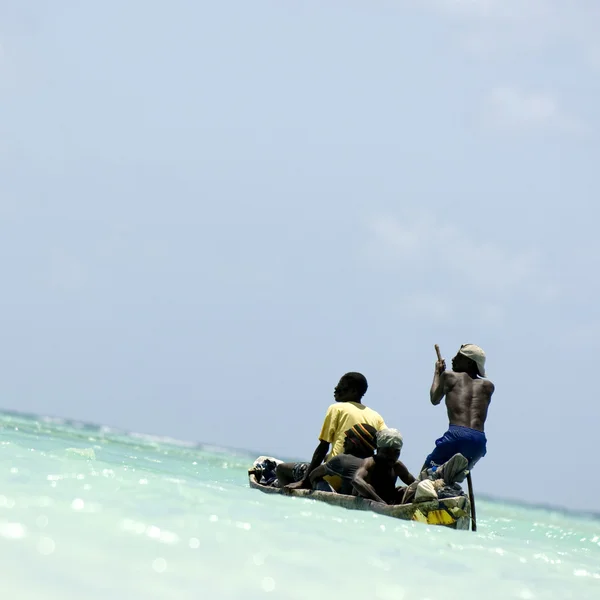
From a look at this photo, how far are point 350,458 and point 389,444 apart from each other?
0.54 m

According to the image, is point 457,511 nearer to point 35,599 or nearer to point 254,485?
point 254,485

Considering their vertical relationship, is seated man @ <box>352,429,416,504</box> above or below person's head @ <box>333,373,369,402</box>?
below

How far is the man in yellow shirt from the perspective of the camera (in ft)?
27.7

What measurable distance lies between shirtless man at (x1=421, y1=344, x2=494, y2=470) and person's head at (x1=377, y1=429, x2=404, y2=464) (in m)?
0.32

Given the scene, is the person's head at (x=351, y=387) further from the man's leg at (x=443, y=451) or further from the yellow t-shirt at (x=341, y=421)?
the man's leg at (x=443, y=451)

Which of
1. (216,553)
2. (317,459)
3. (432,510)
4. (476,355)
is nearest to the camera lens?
(216,553)

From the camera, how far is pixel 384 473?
8258 mm

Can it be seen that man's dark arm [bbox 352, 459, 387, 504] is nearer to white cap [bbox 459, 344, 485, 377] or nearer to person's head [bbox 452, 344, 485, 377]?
person's head [bbox 452, 344, 485, 377]

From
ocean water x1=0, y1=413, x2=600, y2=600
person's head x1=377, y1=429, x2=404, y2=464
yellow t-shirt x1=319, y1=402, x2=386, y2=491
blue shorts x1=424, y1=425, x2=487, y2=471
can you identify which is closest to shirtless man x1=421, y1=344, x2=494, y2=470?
blue shorts x1=424, y1=425, x2=487, y2=471

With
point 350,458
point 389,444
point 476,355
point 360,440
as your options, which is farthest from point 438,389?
point 350,458

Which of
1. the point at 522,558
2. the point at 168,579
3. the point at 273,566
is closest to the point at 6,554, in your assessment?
the point at 168,579

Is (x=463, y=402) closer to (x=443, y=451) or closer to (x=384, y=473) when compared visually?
(x=443, y=451)

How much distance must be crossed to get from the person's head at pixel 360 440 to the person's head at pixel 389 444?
239mm

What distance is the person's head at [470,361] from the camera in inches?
323
